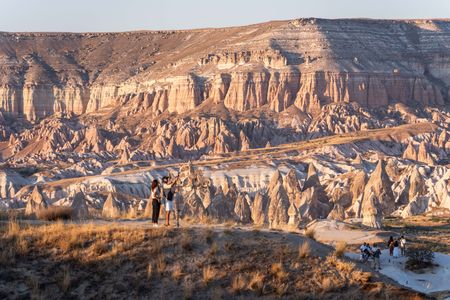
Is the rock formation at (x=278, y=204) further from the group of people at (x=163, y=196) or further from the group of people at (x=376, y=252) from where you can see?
the group of people at (x=163, y=196)

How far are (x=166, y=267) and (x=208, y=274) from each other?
104 cm

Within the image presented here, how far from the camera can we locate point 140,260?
20672 millimetres

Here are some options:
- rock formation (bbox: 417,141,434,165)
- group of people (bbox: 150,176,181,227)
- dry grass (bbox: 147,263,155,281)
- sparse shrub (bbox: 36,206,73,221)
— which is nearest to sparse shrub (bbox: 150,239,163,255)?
dry grass (bbox: 147,263,155,281)

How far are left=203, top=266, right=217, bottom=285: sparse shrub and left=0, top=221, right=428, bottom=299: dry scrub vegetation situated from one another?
0.02m

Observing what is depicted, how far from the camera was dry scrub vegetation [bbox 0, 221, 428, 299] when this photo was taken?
1975 cm

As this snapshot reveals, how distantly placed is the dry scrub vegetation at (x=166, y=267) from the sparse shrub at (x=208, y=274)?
0.9 inches

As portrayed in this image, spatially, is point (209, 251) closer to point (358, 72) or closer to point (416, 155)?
point (416, 155)

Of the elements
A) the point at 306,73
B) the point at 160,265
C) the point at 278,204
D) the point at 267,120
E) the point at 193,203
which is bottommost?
the point at 278,204

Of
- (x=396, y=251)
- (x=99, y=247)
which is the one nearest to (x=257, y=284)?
(x=99, y=247)

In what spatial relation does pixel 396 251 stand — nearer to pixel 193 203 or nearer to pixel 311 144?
pixel 193 203

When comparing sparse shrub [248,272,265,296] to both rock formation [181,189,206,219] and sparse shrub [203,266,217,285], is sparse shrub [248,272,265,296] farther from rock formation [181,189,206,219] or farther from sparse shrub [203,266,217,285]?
rock formation [181,189,206,219]

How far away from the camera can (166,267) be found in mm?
20484

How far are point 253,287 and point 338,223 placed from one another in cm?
2124

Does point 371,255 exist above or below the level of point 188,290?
above
